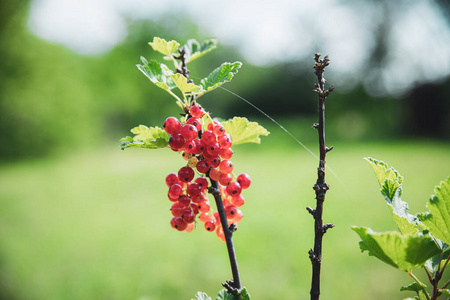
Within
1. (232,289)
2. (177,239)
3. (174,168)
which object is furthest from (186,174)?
(174,168)

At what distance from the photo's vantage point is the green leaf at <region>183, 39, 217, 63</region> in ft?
2.48

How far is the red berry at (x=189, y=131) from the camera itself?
594 mm

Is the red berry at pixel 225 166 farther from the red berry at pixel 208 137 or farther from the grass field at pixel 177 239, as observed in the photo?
the grass field at pixel 177 239

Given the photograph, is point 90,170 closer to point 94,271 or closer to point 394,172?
point 94,271

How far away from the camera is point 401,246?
44cm

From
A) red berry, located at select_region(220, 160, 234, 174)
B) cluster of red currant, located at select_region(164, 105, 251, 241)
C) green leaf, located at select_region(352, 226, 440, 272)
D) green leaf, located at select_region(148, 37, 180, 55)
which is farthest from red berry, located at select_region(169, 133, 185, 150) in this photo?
green leaf, located at select_region(352, 226, 440, 272)

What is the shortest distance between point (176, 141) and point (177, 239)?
3.59m

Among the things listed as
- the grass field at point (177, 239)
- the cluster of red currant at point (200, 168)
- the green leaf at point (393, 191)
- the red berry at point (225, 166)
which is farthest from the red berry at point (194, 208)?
the grass field at point (177, 239)

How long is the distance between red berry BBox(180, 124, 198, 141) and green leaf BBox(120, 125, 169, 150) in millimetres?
52

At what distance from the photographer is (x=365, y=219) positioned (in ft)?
13.1

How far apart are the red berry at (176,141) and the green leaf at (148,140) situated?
0.12ft

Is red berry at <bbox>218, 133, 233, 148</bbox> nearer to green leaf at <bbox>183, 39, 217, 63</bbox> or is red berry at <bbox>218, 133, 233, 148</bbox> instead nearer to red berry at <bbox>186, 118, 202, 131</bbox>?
red berry at <bbox>186, 118, 202, 131</bbox>

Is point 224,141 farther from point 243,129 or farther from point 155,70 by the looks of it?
point 155,70

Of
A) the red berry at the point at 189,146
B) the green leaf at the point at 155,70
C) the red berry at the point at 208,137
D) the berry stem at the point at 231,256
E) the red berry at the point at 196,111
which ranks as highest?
the green leaf at the point at 155,70
